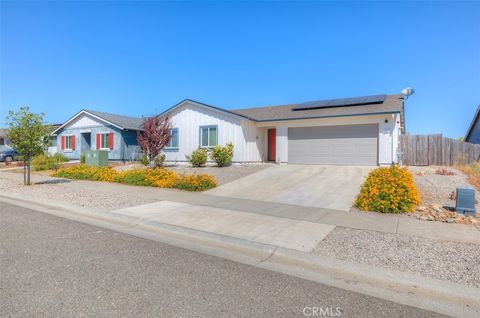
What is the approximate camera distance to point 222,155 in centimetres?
1806

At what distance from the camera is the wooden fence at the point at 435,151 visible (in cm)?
1742

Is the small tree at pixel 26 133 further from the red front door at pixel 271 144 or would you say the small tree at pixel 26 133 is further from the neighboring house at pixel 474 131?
the neighboring house at pixel 474 131

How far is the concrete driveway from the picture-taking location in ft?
30.7

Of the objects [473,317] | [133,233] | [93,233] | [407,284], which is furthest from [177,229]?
[473,317]

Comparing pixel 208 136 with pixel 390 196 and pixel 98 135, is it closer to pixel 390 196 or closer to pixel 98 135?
pixel 98 135

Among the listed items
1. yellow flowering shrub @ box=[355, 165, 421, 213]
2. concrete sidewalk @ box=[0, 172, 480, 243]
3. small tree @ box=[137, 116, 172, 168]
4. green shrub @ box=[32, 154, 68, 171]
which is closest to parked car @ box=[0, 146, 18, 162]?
green shrub @ box=[32, 154, 68, 171]

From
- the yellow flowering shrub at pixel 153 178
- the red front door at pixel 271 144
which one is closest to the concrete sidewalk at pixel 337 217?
the yellow flowering shrub at pixel 153 178

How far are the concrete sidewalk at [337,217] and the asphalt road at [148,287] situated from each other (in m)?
3.05

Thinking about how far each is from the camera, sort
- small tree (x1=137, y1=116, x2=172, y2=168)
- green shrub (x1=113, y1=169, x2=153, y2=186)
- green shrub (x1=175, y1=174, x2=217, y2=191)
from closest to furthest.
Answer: green shrub (x1=175, y1=174, x2=217, y2=191) → green shrub (x1=113, y1=169, x2=153, y2=186) → small tree (x1=137, y1=116, x2=172, y2=168)

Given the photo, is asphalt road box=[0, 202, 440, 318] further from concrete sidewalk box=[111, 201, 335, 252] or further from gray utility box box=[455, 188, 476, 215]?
gray utility box box=[455, 188, 476, 215]

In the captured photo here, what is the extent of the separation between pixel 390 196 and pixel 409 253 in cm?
324

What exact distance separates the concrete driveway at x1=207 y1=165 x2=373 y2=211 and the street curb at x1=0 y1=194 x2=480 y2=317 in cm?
396

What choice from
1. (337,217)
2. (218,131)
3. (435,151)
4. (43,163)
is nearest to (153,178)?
(218,131)

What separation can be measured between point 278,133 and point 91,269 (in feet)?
52.8
